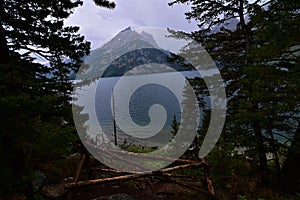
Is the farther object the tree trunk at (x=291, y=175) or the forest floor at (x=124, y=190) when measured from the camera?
the tree trunk at (x=291, y=175)

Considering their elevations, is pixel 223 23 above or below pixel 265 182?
above

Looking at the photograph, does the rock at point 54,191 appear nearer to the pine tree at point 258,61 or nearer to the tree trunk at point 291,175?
the pine tree at point 258,61

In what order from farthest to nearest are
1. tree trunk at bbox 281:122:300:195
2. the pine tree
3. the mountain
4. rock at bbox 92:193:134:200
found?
1. the mountain
2. tree trunk at bbox 281:122:300:195
3. the pine tree
4. rock at bbox 92:193:134:200

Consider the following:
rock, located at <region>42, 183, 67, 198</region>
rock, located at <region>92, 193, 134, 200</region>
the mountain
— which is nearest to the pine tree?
the mountain

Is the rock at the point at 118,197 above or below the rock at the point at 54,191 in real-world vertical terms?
above

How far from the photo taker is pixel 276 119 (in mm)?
8828

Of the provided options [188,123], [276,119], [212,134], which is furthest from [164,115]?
[276,119]

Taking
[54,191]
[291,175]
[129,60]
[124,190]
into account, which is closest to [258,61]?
[291,175]

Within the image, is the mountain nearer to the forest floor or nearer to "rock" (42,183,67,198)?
the forest floor

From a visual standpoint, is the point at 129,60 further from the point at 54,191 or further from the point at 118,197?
the point at 118,197

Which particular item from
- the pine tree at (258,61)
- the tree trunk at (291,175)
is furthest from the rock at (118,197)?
the tree trunk at (291,175)

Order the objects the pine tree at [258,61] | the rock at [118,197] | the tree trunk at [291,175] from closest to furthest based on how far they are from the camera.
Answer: the rock at [118,197] → the pine tree at [258,61] → the tree trunk at [291,175]

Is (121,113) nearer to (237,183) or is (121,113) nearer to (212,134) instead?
(212,134)

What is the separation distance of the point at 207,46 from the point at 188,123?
5.39 meters
